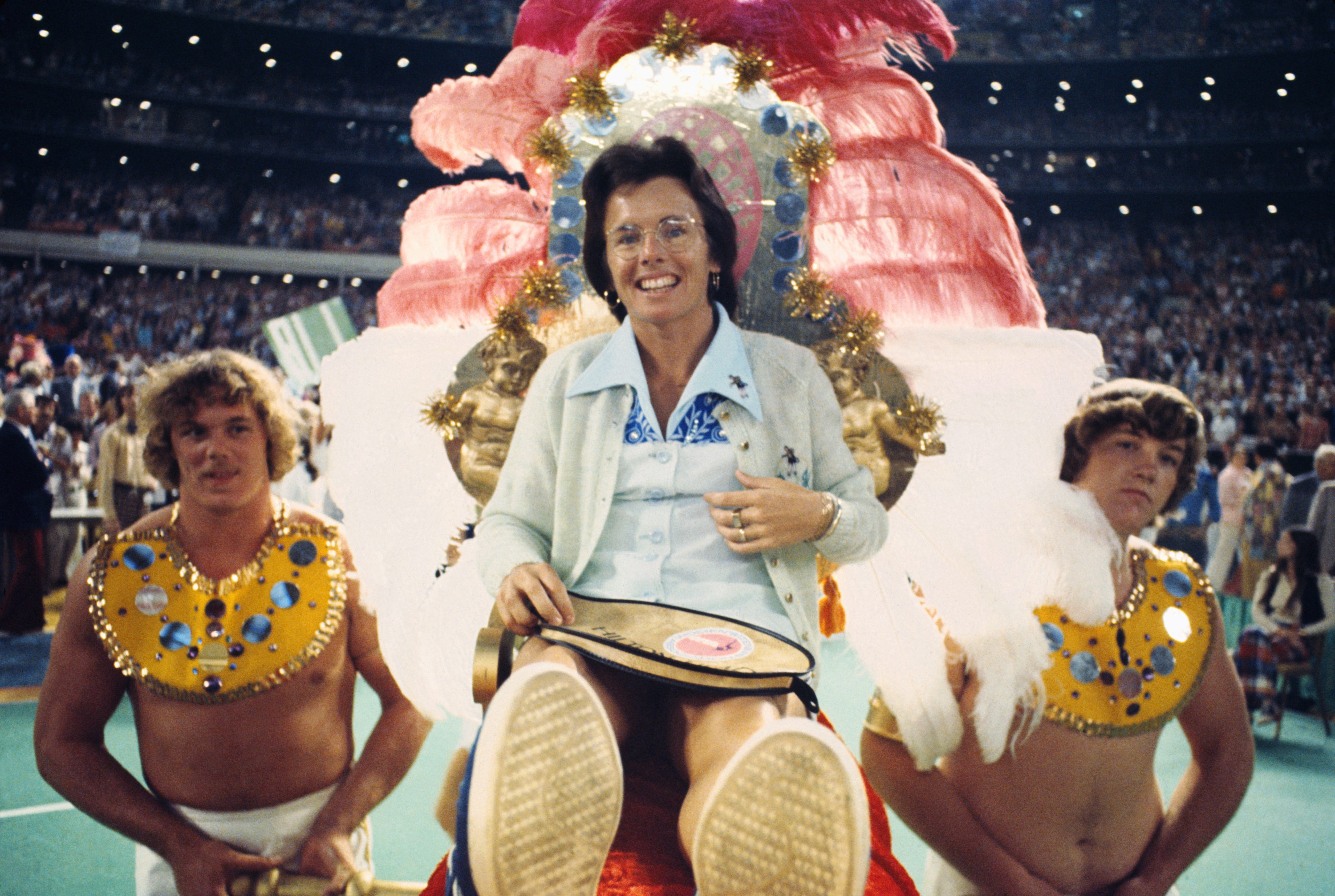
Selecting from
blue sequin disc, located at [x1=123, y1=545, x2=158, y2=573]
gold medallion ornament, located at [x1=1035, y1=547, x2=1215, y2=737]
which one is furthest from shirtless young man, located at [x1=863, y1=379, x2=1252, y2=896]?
blue sequin disc, located at [x1=123, y1=545, x2=158, y2=573]

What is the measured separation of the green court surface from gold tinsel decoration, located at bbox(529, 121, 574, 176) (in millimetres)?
1283

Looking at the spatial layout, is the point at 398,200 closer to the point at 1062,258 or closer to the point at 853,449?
the point at 1062,258

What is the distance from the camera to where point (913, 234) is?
87.0 inches

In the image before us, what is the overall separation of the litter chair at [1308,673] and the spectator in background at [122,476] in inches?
265

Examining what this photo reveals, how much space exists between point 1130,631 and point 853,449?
66 centimetres

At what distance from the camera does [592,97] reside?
7.15 feet

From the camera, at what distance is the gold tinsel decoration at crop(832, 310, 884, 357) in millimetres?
2111

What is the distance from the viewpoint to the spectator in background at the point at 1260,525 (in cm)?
771

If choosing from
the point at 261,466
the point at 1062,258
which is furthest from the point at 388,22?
the point at 261,466

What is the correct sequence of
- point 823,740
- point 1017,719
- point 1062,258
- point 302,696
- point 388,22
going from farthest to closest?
1. point 388,22
2. point 1062,258
3. point 302,696
4. point 1017,719
5. point 823,740

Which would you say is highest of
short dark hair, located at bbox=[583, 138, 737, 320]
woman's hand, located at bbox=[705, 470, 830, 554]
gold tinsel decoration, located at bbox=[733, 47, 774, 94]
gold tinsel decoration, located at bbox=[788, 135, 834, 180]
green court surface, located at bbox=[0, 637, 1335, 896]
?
gold tinsel decoration, located at bbox=[733, 47, 774, 94]

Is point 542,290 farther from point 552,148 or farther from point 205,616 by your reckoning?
point 205,616

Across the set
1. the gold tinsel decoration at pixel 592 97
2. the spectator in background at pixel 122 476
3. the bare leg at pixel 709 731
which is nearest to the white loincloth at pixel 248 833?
the bare leg at pixel 709 731

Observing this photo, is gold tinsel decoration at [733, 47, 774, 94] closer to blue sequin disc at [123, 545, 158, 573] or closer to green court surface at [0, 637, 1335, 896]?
green court surface at [0, 637, 1335, 896]
